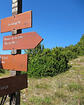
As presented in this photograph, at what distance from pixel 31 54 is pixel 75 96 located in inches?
214

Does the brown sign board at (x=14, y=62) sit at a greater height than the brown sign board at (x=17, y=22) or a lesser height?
lesser

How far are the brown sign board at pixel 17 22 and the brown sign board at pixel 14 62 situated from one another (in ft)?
2.06

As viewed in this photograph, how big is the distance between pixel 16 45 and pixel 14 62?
0.37 meters

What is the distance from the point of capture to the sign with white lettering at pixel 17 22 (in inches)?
92.7

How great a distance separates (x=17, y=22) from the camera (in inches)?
98.4

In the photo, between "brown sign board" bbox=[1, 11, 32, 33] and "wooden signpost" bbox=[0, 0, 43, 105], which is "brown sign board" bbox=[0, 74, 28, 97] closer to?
"wooden signpost" bbox=[0, 0, 43, 105]

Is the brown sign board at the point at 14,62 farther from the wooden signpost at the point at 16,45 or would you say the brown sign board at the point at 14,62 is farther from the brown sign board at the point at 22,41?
the brown sign board at the point at 22,41

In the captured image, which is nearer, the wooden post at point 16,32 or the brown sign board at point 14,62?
the brown sign board at point 14,62

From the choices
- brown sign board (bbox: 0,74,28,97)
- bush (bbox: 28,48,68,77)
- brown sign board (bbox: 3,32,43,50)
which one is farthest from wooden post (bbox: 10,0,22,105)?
bush (bbox: 28,48,68,77)

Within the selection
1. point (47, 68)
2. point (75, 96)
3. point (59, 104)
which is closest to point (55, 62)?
point (47, 68)

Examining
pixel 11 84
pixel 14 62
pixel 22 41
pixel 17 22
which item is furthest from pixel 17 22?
pixel 11 84

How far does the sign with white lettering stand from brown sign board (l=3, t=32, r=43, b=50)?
19 cm

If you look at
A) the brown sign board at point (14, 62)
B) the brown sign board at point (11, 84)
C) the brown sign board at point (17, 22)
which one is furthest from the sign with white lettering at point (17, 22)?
the brown sign board at point (11, 84)

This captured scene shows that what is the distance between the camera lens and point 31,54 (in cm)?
917
